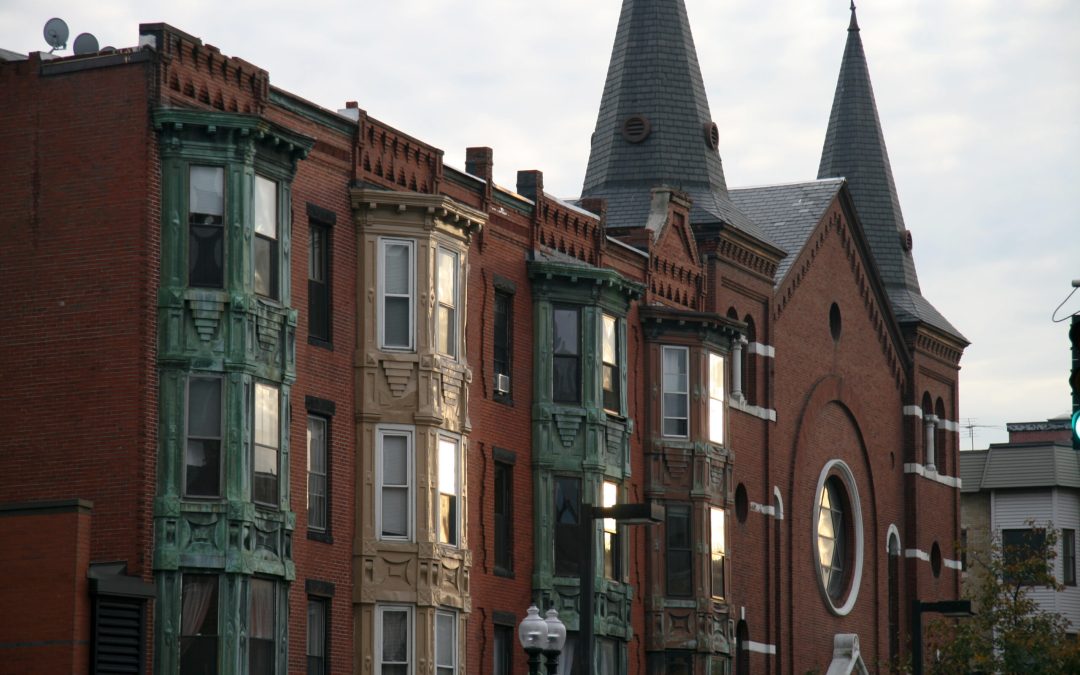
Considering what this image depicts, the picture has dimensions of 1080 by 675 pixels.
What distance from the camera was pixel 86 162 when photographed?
121ft

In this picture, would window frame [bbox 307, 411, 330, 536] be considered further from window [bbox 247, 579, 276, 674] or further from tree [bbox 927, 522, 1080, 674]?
tree [bbox 927, 522, 1080, 674]

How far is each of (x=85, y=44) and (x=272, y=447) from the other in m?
7.71

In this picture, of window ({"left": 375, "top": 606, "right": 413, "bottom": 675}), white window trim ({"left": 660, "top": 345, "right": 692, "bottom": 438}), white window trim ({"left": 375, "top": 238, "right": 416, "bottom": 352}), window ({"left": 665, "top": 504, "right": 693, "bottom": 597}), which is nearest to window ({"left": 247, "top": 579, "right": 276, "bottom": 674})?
window ({"left": 375, "top": 606, "right": 413, "bottom": 675})

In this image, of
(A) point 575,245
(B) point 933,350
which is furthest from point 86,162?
(B) point 933,350

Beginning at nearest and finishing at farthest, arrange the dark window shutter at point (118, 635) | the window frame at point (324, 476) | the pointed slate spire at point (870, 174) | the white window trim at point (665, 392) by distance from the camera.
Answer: the dark window shutter at point (118, 635), the window frame at point (324, 476), the white window trim at point (665, 392), the pointed slate spire at point (870, 174)

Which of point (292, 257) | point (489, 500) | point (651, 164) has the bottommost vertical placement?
point (489, 500)

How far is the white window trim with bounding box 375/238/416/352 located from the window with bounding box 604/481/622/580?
319 inches

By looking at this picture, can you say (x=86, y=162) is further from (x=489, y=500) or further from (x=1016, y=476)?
(x=1016, y=476)

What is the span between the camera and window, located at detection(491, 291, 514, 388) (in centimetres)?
4650

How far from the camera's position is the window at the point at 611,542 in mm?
48531

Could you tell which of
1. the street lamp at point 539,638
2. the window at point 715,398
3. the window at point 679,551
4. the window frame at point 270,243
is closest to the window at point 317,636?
the window frame at point 270,243

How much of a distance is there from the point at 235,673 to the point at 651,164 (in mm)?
26513

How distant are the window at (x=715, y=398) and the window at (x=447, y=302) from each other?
444 inches

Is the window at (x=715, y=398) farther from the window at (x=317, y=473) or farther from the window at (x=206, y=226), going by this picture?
the window at (x=206, y=226)
